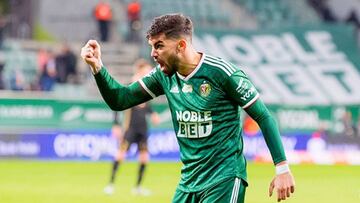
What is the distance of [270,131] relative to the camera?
7.29 meters

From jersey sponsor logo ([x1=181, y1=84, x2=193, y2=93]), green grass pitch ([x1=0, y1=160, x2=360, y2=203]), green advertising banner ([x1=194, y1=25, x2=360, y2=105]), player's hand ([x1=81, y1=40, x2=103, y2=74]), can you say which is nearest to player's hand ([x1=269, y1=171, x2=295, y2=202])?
jersey sponsor logo ([x1=181, y1=84, x2=193, y2=93])

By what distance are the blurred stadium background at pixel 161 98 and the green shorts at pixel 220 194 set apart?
29.6ft

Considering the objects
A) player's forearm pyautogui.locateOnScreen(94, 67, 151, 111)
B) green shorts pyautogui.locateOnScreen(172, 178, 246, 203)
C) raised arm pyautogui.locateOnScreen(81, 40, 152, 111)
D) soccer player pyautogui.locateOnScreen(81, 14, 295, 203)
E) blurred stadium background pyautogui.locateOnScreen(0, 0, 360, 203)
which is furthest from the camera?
blurred stadium background pyautogui.locateOnScreen(0, 0, 360, 203)

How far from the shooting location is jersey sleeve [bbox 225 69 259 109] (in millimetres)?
7285

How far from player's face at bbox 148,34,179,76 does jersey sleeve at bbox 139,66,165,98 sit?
463 millimetres

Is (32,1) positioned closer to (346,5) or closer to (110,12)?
(110,12)

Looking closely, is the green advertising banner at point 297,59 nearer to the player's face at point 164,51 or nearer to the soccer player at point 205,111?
the soccer player at point 205,111

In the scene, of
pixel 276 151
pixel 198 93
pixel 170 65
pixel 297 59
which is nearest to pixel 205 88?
pixel 198 93

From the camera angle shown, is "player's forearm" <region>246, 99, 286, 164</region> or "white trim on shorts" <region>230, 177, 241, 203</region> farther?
"white trim on shorts" <region>230, 177, 241, 203</region>

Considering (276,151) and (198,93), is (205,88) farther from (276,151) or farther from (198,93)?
(276,151)

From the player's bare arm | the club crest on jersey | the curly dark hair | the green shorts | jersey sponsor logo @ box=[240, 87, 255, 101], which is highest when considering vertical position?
the curly dark hair

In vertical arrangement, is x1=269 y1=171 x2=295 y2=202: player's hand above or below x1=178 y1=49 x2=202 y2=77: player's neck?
below

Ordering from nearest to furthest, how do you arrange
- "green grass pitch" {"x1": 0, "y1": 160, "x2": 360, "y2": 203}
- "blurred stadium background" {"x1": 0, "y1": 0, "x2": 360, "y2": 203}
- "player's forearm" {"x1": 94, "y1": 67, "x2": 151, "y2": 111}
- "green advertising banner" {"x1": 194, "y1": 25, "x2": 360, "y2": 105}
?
1. "player's forearm" {"x1": 94, "y1": 67, "x2": 151, "y2": 111}
2. "green grass pitch" {"x1": 0, "y1": 160, "x2": 360, "y2": 203}
3. "blurred stadium background" {"x1": 0, "y1": 0, "x2": 360, "y2": 203}
4. "green advertising banner" {"x1": 194, "y1": 25, "x2": 360, "y2": 105}

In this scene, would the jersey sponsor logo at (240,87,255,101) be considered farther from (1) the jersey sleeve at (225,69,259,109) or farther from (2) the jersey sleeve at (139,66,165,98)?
(2) the jersey sleeve at (139,66,165,98)
